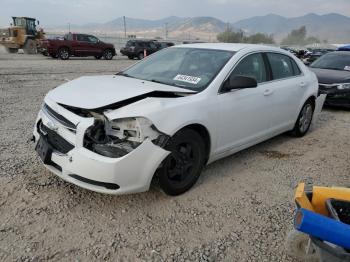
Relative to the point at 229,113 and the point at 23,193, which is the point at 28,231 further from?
the point at 229,113

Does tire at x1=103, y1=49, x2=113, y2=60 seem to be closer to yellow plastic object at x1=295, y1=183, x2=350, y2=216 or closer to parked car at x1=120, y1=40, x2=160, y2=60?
parked car at x1=120, y1=40, x2=160, y2=60

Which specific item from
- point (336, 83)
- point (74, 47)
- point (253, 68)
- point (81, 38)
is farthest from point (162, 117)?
point (81, 38)

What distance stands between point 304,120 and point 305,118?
0.05m

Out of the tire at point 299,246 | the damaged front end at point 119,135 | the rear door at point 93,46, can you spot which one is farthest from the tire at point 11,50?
the tire at point 299,246

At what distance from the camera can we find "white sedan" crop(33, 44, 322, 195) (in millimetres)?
3289

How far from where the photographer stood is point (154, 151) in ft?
11.0

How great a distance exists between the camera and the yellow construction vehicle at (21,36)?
1017 inches

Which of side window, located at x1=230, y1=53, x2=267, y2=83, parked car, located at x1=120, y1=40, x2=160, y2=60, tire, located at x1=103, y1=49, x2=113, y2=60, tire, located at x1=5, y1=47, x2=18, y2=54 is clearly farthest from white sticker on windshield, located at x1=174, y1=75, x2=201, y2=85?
tire, located at x1=5, y1=47, x2=18, y2=54

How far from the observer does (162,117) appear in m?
3.41

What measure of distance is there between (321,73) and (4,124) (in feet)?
24.2

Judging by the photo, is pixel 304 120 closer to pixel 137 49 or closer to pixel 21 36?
pixel 137 49

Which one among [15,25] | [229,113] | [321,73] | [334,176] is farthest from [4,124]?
[15,25]

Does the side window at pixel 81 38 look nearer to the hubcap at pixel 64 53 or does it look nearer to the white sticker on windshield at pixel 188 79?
the hubcap at pixel 64 53

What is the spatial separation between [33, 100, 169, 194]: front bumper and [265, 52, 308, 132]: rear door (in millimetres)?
2248
